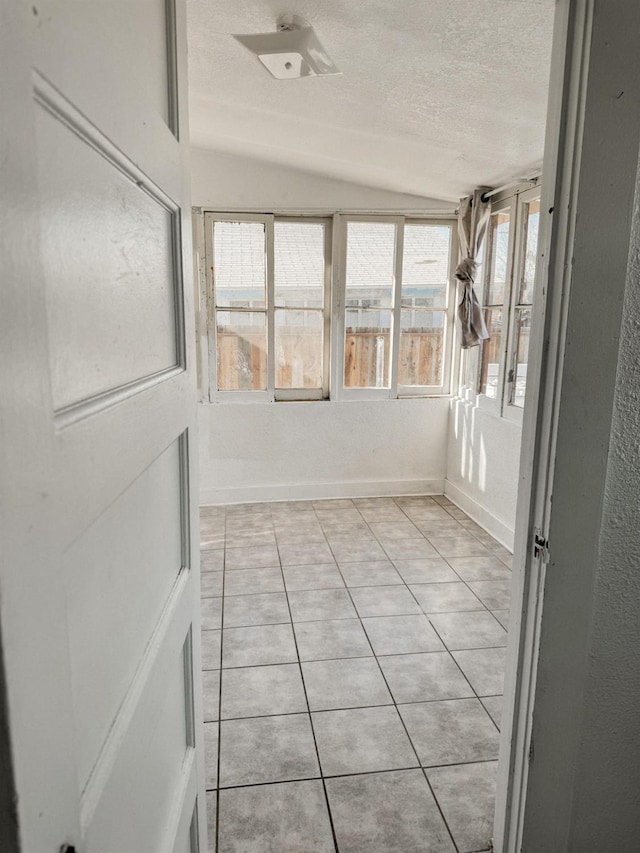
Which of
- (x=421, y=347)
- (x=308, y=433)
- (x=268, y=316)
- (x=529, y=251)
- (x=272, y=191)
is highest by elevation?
(x=272, y=191)

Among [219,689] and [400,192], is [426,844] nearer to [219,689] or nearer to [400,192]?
[219,689]

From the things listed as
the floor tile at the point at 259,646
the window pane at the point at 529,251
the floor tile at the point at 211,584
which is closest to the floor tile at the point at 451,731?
the floor tile at the point at 259,646

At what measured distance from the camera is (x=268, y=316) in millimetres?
4234

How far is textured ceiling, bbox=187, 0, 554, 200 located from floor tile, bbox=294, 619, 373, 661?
2398 millimetres

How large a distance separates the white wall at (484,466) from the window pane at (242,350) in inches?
64.3

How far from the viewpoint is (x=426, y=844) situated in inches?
61.7

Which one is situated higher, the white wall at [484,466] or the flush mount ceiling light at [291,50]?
the flush mount ceiling light at [291,50]

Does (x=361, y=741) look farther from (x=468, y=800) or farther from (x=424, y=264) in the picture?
(x=424, y=264)

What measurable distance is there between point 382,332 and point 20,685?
4176 millimetres

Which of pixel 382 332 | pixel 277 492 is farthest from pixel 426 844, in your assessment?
pixel 382 332

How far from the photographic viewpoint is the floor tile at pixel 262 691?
2.11 meters

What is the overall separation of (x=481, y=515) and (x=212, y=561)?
198 centimetres

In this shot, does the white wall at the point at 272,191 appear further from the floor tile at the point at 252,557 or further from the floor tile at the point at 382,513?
the floor tile at the point at 252,557

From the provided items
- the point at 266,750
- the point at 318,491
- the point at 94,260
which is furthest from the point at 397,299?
the point at 94,260
